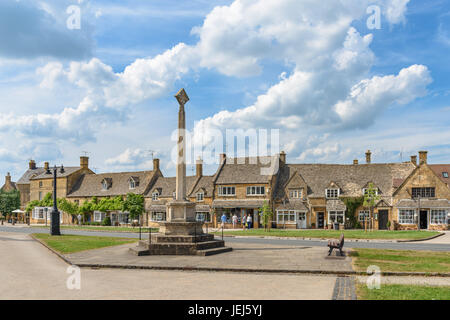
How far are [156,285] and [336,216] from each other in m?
38.5

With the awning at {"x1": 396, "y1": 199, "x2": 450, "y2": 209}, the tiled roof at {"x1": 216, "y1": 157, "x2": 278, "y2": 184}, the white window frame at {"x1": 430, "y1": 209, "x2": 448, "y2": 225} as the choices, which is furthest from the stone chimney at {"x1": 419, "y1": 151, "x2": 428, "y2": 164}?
the tiled roof at {"x1": 216, "y1": 157, "x2": 278, "y2": 184}

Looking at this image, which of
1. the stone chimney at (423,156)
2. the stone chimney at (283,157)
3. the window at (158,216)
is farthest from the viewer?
the window at (158,216)

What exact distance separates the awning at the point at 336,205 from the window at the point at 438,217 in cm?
896

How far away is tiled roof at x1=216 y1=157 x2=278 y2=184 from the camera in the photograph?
51.1 meters

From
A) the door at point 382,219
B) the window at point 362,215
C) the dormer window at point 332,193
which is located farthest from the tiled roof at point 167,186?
the door at point 382,219

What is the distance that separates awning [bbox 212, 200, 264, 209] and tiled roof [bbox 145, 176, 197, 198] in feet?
21.1

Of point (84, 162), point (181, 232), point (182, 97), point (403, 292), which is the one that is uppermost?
point (182, 97)

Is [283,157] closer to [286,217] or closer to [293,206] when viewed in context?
[293,206]

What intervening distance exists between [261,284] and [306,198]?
38.4 metres

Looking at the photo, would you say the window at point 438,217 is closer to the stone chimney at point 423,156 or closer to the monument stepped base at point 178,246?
the stone chimney at point 423,156

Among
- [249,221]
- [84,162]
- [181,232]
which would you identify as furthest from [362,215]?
[84,162]

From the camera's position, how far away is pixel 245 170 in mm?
53000

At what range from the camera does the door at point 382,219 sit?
148ft
